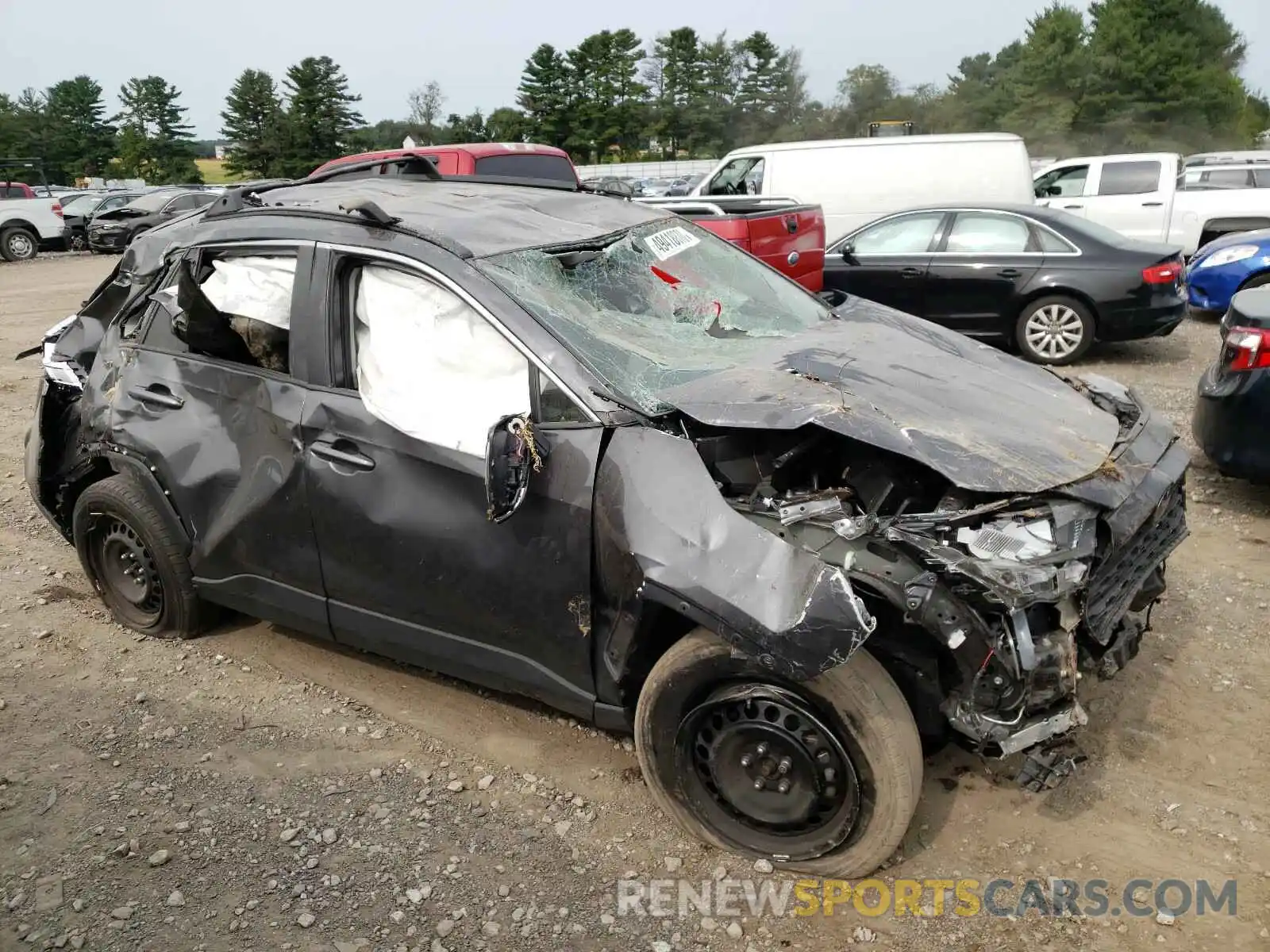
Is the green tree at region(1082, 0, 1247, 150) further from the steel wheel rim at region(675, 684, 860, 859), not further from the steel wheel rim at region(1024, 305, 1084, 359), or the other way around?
the steel wheel rim at region(675, 684, 860, 859)

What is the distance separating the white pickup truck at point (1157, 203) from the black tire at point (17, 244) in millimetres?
21540

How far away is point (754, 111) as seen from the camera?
225 ft

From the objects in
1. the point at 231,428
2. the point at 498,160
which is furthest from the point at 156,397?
the point at 498,160

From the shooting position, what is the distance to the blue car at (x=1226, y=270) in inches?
352

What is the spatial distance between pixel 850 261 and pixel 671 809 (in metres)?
6.14

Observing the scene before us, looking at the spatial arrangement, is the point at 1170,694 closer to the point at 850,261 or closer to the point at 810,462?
the point at 810,462

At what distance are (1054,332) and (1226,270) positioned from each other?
2327 mm

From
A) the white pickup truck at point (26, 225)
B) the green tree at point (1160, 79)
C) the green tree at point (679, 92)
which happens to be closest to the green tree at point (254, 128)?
the green tree at point (679, 92)

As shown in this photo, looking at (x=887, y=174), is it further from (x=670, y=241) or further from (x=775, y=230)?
(x=670, y=241)

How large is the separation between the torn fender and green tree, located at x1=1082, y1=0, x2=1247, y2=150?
2192 inches

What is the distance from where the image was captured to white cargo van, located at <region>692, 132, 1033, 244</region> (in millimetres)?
11195

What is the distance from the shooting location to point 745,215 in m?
6.97

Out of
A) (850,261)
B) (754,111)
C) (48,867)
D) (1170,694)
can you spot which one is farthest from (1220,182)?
(754,111)

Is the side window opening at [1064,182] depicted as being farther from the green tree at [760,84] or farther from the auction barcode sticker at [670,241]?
the green tree at [760,84]
